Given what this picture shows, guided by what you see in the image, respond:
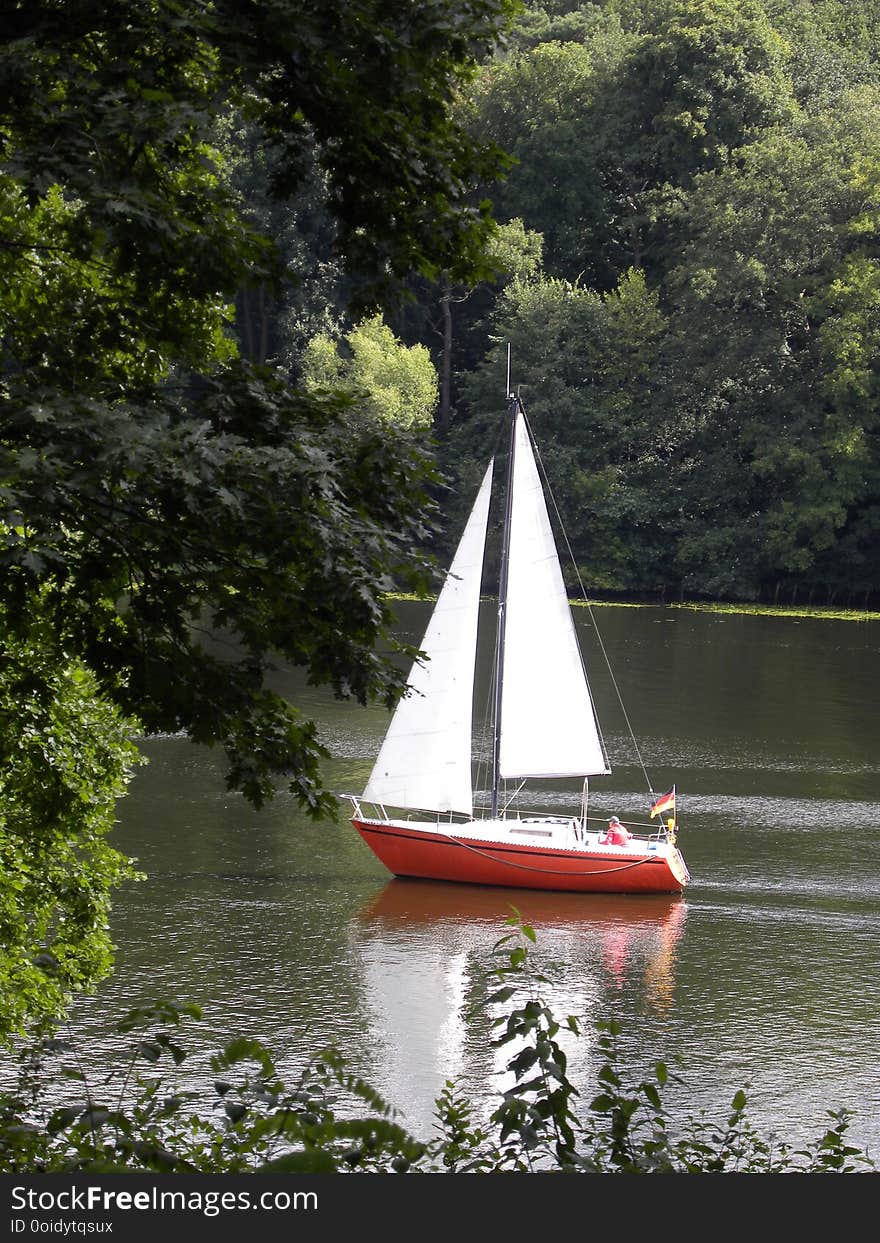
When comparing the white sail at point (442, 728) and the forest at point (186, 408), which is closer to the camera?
the forest at point (186, 408)

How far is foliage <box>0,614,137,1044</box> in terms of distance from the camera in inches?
585

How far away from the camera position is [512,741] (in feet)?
93.9

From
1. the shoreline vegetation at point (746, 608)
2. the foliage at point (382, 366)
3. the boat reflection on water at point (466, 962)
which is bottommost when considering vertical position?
the boat reflection on water at point (466, 962)

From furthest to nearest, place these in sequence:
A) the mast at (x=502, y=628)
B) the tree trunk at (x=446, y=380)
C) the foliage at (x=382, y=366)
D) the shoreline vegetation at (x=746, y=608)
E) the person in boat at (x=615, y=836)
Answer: the tree trunk at (x=446, y=380), the foliage at (x=382, y=366), the shoreline vegetation at (x=746, y=608), the mast at (x=502, y=628), the person in boat at (x=615, y=836)

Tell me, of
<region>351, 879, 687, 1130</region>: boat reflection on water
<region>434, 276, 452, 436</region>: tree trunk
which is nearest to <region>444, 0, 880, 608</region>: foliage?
<region>434, 276, 452, 436</region>: tree trunk

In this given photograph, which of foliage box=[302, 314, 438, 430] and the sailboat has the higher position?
foliage box=[302, 314, 438, 430]

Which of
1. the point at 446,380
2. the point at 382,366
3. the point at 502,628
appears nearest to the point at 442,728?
the point at 502,628

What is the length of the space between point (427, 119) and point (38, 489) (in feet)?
11.0

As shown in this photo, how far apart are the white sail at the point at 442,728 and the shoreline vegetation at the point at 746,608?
42926mm

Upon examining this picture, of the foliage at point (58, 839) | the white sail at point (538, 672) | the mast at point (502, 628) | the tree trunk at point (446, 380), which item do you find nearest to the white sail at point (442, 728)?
the mast at point (502, 628)

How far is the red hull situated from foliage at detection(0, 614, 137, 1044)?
10.1 meters

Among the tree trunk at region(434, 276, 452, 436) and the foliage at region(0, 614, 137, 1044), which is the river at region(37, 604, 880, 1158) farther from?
the tree trunk at region(434, 276, 452, 436)

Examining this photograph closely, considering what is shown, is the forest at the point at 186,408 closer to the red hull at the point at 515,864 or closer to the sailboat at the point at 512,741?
the sailboat at the point at 512,741

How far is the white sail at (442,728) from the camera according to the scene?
89.4ft
